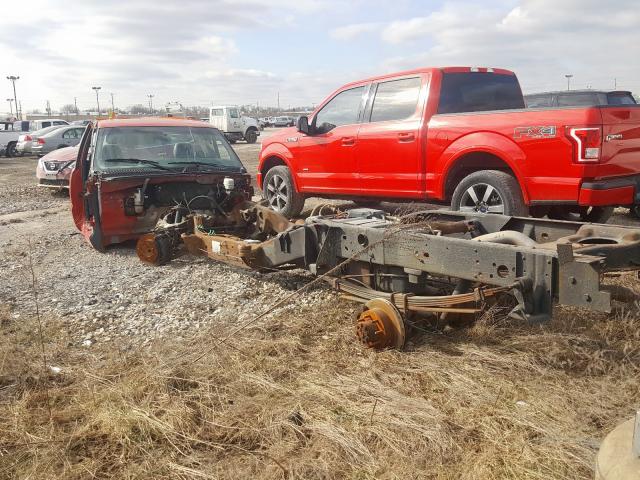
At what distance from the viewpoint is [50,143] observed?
79.5 feet

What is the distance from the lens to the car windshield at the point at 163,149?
6.89 metres

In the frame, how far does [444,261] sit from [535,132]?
102 inches

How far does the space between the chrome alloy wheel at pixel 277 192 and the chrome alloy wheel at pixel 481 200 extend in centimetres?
312

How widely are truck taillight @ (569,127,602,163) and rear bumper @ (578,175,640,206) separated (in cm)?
24

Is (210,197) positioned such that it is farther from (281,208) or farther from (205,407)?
(205,407)

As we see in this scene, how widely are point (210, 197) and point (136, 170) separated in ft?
2.98

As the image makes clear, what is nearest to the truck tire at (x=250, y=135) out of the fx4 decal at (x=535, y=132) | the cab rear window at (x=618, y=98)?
the cab rear window at (x=618, y=98)

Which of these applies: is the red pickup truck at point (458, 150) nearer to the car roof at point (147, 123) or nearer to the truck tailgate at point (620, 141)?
the truck tailgate at point (620, 141)

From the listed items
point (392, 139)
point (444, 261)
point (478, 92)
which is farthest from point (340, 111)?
point (444, 261)

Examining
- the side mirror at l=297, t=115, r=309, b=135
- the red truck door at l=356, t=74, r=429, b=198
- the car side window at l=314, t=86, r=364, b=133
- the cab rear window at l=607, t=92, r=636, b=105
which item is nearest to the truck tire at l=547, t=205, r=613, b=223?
the red truck door at l=356, t=74, r=429, b=198

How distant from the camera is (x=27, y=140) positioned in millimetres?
27000

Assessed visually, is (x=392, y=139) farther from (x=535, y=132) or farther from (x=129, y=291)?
(x=129, y=291)

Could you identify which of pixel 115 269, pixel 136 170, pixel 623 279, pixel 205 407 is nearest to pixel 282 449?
pixel 205 407

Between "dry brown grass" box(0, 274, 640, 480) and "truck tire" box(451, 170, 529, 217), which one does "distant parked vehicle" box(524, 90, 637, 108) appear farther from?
"dry brown grass" box(0, 274, 640, 480)
